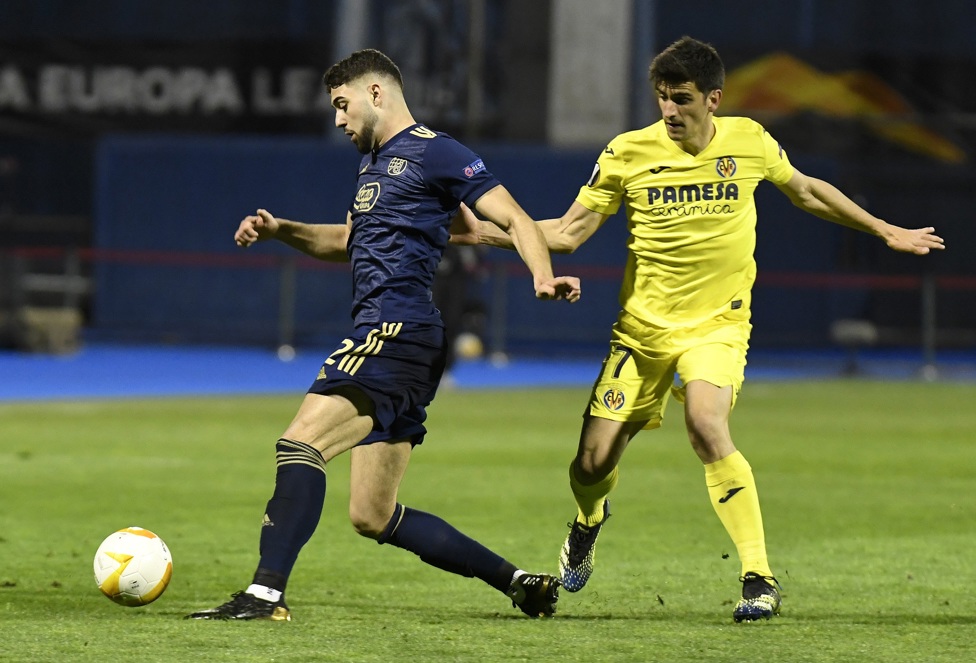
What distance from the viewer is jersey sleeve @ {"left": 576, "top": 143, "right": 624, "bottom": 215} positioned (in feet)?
25.5

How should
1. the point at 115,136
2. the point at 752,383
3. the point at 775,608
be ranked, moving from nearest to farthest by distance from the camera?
the point at 775,608
the point at 752,383
the point at 115,136

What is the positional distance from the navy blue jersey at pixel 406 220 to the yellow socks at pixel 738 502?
1366 mm

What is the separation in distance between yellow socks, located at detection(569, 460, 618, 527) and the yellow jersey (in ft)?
2.48

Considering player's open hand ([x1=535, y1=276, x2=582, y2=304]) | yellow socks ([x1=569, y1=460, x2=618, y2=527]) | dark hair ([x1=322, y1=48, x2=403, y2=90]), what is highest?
dark hair ([x1=322, y1=48, x2=403, y2=90])

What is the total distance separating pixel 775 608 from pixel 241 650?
Result: 7.14 feet

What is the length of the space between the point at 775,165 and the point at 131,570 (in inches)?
123

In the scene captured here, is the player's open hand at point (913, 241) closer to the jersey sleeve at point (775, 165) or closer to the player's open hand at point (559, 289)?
the jersey sleeve at point (775, 165)

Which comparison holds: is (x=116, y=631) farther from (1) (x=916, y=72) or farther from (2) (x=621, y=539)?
(1) (x=916, y=72)

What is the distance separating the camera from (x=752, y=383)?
23641mm

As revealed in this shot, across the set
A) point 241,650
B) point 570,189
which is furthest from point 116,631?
point 570,189

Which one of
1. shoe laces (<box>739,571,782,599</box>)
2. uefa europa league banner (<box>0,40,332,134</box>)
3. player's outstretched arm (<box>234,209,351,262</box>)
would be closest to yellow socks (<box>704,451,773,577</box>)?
shoe laces (<box>739,571,782,599</box>)

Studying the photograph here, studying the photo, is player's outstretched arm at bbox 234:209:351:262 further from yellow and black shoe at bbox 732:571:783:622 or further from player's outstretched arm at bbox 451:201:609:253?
yellow and black shoe at bbox 732:571:783:622

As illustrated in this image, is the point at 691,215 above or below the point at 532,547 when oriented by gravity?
above

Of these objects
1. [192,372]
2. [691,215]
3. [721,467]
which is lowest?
[192,372]
